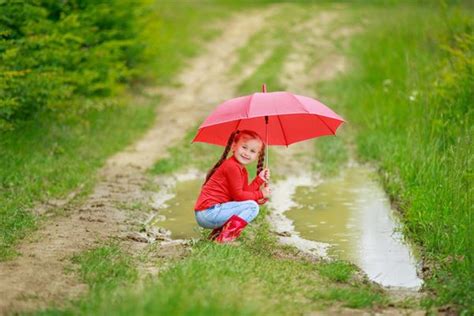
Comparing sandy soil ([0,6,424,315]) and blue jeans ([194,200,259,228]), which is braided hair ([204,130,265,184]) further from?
sandy soil ([0,6,424,315])

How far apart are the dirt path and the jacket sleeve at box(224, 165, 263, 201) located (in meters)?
1.17

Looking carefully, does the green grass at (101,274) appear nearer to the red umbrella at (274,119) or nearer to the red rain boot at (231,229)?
the red rain boot at (231,229)

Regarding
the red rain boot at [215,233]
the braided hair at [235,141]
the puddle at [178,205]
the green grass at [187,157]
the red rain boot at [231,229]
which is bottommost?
the green grass at [187,157]

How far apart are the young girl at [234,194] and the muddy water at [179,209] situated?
877mm

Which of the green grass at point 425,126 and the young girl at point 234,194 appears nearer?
the green grass at point 425,126

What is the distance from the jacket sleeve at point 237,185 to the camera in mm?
7562

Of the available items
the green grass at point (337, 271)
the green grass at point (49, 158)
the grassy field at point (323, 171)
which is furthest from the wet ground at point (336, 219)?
the green grass at point (49, 158)

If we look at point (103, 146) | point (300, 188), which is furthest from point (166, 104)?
point (300, 188)

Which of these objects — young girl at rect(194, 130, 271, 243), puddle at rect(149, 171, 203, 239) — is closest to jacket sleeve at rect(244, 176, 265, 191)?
young girl at rect(194, 130, 271, 243)

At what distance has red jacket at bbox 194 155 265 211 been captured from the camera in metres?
7.58

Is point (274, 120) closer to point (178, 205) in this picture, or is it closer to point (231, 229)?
Result: point (231, 229)

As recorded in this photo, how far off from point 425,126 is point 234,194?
337 centimetres

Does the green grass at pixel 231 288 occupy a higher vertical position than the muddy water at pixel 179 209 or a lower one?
higher

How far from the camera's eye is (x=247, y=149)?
758 cm
